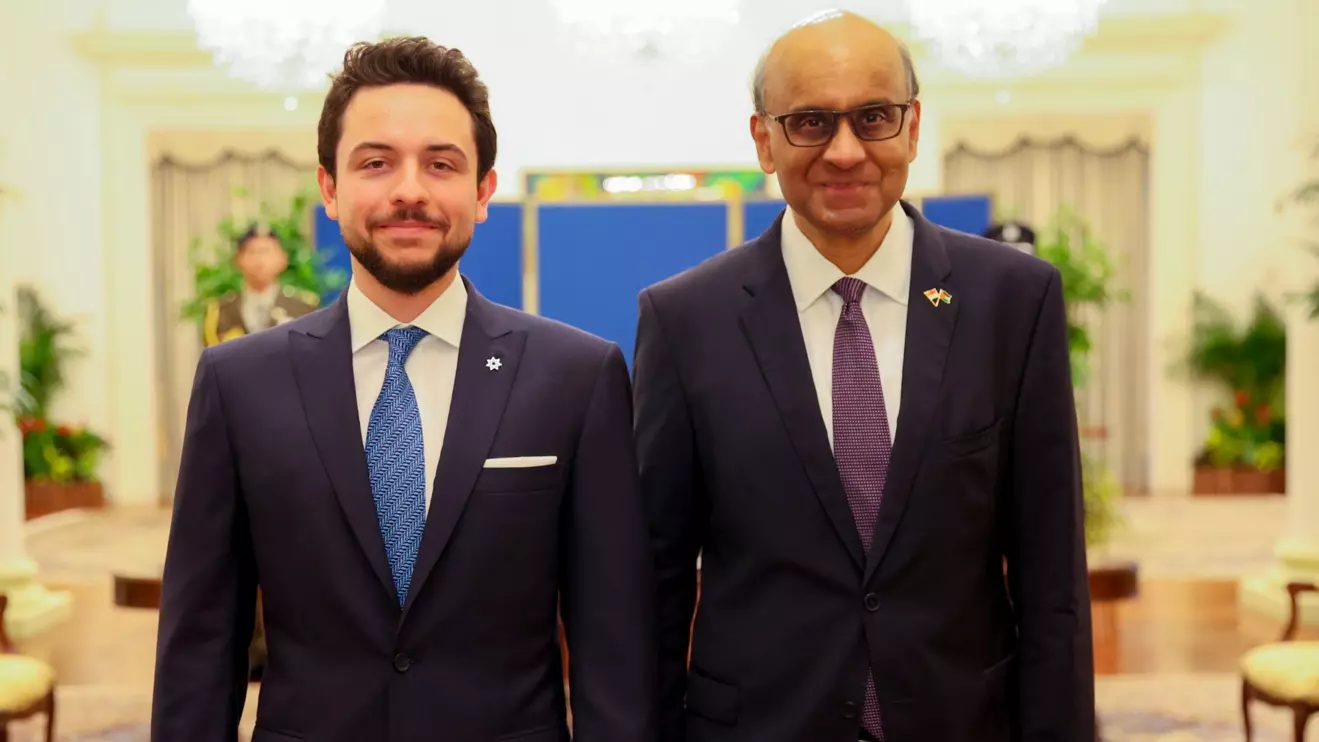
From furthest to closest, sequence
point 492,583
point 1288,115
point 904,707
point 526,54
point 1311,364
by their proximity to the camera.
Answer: point 526,54 → point 1288,115 → point 1311,364 → point 904,707 → point 492,583

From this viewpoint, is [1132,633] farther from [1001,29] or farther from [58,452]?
[58,452]

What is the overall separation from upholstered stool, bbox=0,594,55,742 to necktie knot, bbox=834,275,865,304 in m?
3.49

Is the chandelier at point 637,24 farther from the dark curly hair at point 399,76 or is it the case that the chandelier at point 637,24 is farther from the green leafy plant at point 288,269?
the dark curly hair at point 399,76

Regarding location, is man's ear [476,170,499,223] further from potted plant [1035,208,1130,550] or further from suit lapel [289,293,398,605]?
potted plant [1035,208,1130,550]

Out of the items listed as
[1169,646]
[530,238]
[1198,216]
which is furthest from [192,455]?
[1198,216]

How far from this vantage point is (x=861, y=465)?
1876mm

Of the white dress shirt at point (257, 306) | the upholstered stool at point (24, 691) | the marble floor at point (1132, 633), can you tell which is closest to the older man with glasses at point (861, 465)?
the upholstered stool at point (24, 691)

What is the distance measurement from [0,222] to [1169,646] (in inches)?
251

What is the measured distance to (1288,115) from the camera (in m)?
11.2

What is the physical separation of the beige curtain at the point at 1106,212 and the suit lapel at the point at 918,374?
1165 centimetres

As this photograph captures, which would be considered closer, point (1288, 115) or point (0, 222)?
point (0, 222)

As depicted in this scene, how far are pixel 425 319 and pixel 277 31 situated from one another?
24.7 ft

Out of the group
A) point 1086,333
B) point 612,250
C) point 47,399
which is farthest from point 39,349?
point 1086,333

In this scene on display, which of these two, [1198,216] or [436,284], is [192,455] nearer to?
[436,284]
